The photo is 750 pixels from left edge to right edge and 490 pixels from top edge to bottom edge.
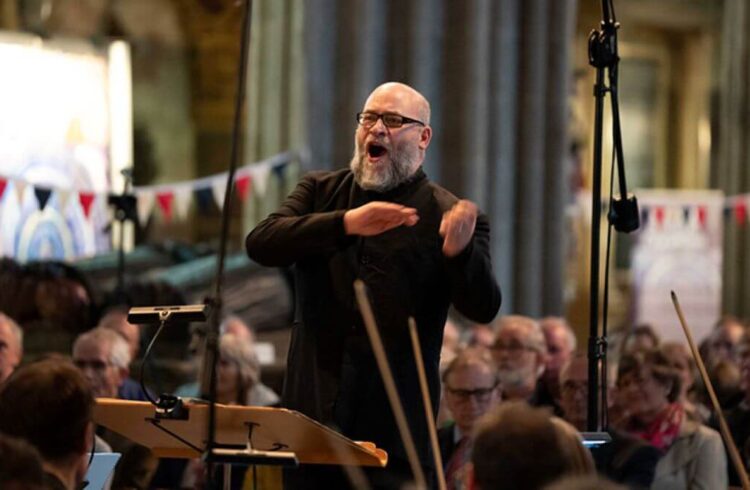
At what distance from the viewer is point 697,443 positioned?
6047 mm

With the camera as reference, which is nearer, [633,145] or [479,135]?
[479,135]

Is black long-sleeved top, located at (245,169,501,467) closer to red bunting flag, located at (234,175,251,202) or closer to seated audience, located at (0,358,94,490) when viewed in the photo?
seated audience, located at (0,358,94,490)

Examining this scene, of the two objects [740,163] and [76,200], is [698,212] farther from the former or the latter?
[76,200]

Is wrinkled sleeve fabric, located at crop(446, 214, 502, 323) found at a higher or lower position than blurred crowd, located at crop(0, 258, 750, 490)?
higher

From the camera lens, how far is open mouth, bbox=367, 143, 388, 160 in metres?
4.36

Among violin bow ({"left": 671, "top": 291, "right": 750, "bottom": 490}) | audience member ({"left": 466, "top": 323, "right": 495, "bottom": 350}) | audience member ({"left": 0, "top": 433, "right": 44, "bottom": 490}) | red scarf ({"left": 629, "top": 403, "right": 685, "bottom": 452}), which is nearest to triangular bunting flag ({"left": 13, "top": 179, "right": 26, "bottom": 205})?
audience member ({"left": 466, "top": 323, "right": 495, "bottom": 350})

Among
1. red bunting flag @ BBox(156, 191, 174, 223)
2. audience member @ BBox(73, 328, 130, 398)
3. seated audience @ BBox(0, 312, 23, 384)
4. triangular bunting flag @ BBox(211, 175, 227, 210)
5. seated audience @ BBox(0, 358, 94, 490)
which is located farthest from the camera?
triangular bunting flag @ BBox(211, 175, 227, 210)

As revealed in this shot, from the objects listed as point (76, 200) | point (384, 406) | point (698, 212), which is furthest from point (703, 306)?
point (384, 406)

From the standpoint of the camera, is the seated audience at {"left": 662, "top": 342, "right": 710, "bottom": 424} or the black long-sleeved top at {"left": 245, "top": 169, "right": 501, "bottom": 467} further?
the seated audience at {"left": 662, "top": 342, "right": 710, "bottom": 424}

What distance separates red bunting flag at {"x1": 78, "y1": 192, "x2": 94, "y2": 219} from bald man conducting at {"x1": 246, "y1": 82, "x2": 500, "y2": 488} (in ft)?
22.7

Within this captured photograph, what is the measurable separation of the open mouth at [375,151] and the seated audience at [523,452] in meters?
1.61

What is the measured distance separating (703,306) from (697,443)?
9.26 meters

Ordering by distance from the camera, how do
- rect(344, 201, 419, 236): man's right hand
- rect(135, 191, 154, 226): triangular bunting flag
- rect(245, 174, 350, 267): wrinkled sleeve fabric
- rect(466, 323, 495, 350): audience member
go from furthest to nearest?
rect(135, 191, 154, 226): triangular bunting flag, rect(466, 323, 495, 350): audience member, rect(245, 174, 350, 267): wrinkled sleeve fabric, rect(344, 201, 419, 236): man's right hand

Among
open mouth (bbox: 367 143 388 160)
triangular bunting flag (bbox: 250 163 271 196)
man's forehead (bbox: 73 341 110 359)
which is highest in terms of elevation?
open mouth (bbox: 367 143 388 160)
